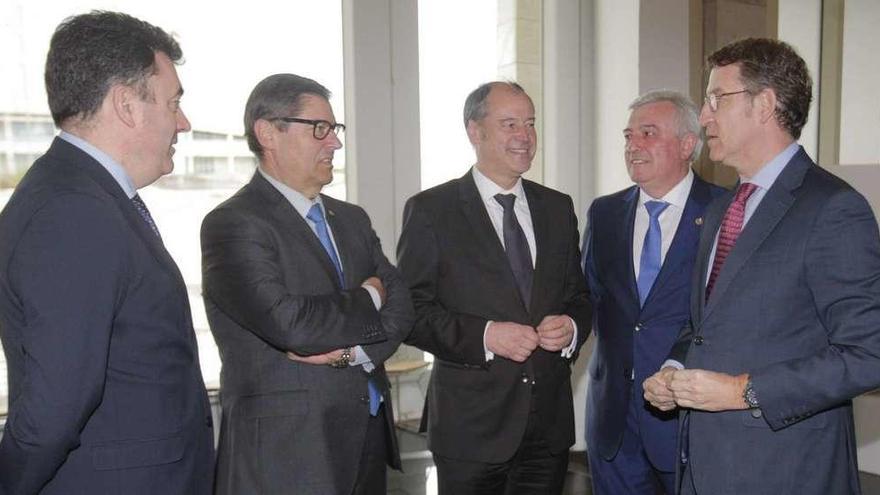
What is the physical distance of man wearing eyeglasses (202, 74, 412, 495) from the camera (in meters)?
1.89

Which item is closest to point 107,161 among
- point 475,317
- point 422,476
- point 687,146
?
point 475,317

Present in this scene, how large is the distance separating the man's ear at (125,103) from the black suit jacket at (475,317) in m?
1.11

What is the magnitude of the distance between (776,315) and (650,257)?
80 centimetres

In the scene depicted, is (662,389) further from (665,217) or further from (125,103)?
(125,103)

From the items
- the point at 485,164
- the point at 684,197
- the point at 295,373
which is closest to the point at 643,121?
the point at 684,197

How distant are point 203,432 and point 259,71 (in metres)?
2.22

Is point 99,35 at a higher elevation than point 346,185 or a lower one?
higher

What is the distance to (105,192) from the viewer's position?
1421mm

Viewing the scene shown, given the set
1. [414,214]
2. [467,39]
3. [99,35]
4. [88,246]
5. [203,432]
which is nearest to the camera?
[88,246]

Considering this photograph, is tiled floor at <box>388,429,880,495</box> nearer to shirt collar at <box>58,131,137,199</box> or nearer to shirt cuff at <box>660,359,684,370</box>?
shirt cuff at <box>660,359,684,370</box>

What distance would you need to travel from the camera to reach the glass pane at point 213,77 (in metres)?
3.25

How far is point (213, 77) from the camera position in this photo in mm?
3338

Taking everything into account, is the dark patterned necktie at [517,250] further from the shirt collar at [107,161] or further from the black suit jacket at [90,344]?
the shirt collar at [107,161]

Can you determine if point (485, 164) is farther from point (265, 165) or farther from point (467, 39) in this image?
point (467, 39)
